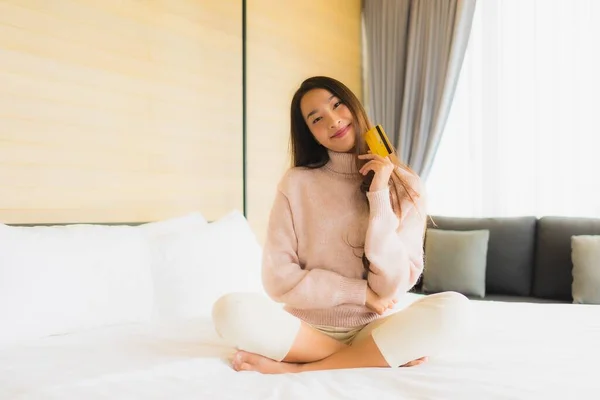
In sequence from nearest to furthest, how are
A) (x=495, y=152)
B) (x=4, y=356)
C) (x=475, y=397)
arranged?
(x=475, y=397), (x=4, y=356), (x=495, y=152)

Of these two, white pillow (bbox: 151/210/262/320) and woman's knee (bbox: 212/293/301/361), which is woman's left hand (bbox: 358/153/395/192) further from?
→ white pillow (bbox: 151/210/262/320)

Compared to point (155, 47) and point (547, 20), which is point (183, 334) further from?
point (547, 20)

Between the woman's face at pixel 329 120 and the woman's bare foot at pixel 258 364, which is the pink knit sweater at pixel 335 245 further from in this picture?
the woman's bare foot at pixel 258 364

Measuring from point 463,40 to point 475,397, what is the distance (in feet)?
9.30

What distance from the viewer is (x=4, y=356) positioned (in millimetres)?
1482

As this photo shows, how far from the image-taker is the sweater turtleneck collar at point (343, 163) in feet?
5.72

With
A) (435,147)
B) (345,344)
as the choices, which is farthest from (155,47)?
(435,147)

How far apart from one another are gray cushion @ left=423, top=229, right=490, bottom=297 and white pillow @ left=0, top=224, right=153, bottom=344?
173cm

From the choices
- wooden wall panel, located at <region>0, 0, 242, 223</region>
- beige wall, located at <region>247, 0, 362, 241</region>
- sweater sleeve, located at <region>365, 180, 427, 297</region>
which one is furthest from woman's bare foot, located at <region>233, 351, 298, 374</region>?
beige wall, located at <region>247, 0, 362, 241</region>

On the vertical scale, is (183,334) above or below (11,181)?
below

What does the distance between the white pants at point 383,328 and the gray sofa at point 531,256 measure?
1.74m

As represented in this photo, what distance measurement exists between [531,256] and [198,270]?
188 cm

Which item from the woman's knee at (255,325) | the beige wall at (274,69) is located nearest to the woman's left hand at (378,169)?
the woman's knee at (255,325)

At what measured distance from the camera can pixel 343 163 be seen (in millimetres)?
1754
